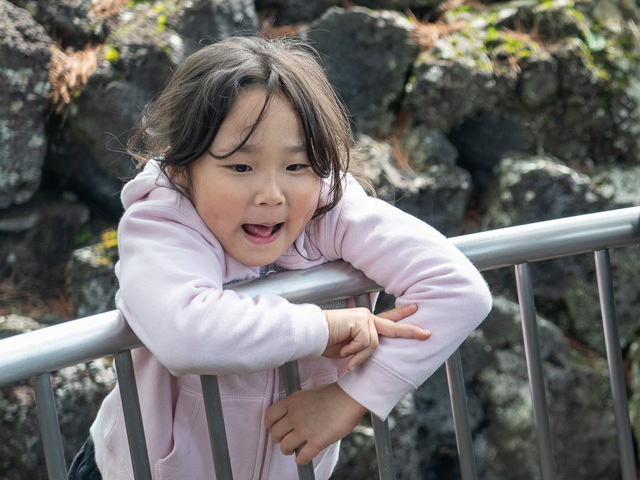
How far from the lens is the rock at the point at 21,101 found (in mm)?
3799

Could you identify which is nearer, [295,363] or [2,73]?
[295,363]

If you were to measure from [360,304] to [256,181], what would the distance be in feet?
1.14

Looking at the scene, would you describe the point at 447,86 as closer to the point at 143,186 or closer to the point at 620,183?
the point at 620,183

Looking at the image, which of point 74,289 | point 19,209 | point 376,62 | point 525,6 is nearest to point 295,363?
point 74,289

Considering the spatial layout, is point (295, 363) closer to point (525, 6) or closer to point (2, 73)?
point (2, 73)

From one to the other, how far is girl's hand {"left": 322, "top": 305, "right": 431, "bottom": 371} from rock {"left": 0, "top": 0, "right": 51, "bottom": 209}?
123 inches

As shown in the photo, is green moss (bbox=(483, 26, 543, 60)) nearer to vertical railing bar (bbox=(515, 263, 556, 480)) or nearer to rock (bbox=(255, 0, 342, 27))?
rock (bbox=(255, 0, 342, 27))

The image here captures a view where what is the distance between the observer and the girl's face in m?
1.25

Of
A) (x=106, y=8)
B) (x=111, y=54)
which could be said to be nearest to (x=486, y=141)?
(x=111, y=54)

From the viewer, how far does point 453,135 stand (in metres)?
4.76

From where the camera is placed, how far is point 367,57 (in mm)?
4520

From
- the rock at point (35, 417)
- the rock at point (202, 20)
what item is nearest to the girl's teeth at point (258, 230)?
the rock at point (35, 417)

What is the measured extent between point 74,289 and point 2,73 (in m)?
1.24

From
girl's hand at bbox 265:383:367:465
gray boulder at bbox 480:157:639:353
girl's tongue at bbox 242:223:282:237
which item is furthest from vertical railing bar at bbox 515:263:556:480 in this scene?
gray boulder at bbox 480:157:639:353
